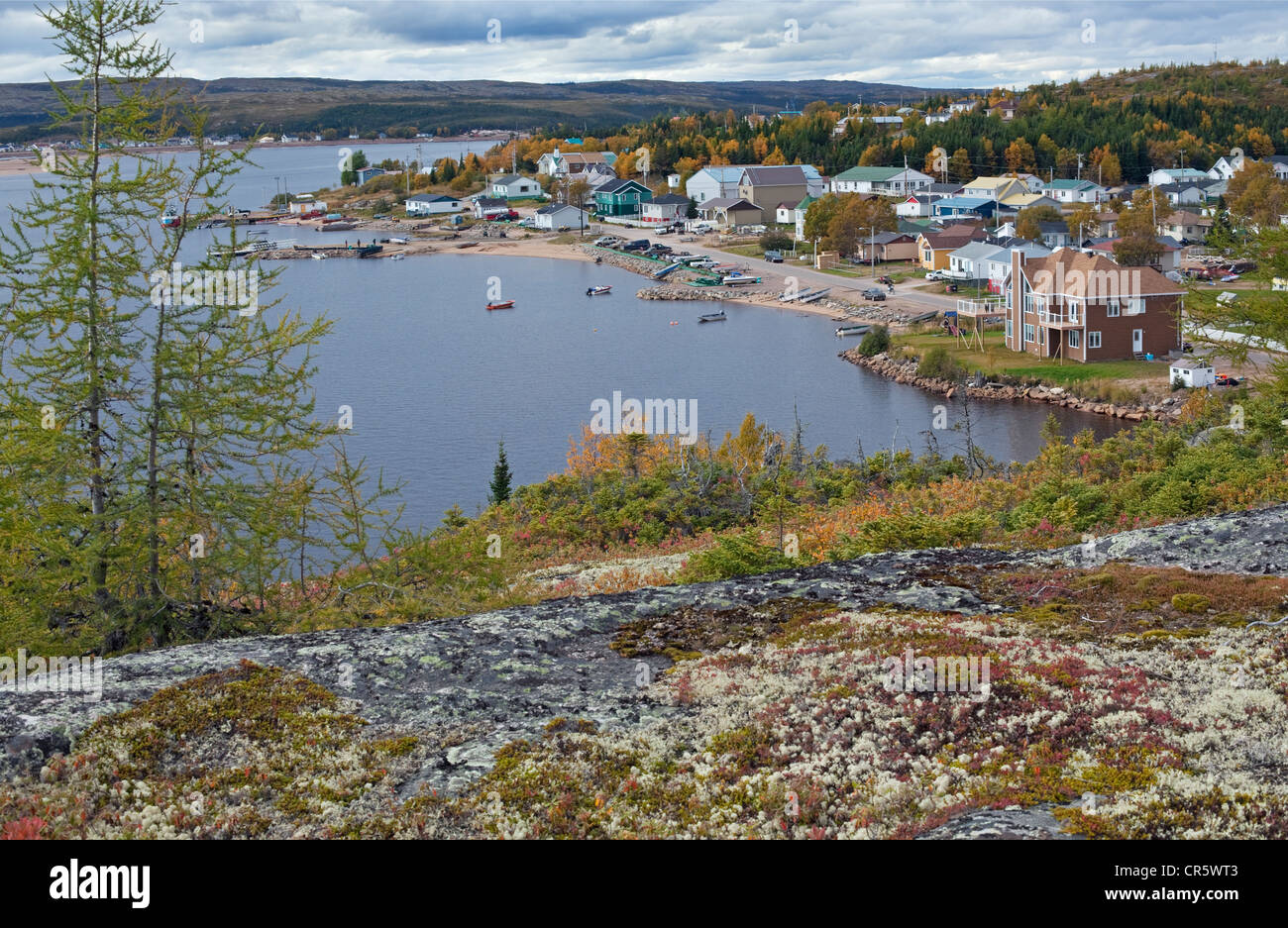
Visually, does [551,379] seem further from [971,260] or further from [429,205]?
[429,205]

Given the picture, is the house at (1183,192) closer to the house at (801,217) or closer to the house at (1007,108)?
the house at (801,217)

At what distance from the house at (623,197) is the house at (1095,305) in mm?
70652

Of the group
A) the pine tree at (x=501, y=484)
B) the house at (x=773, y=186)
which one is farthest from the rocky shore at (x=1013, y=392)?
the house at (x=773, y=186)

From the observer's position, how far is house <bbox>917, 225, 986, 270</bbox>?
76.7 meters

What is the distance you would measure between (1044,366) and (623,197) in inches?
2981

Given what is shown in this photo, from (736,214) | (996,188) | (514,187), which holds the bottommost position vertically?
(736,214)

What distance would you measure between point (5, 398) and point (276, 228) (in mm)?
124338

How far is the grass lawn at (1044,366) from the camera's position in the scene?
4812 centimetres

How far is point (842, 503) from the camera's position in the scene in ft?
75.3

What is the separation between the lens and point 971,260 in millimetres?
70938

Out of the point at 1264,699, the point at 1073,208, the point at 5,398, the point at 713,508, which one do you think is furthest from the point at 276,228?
the point at 1264,699

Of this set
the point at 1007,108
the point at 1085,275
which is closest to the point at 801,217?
the point at 1085,275
